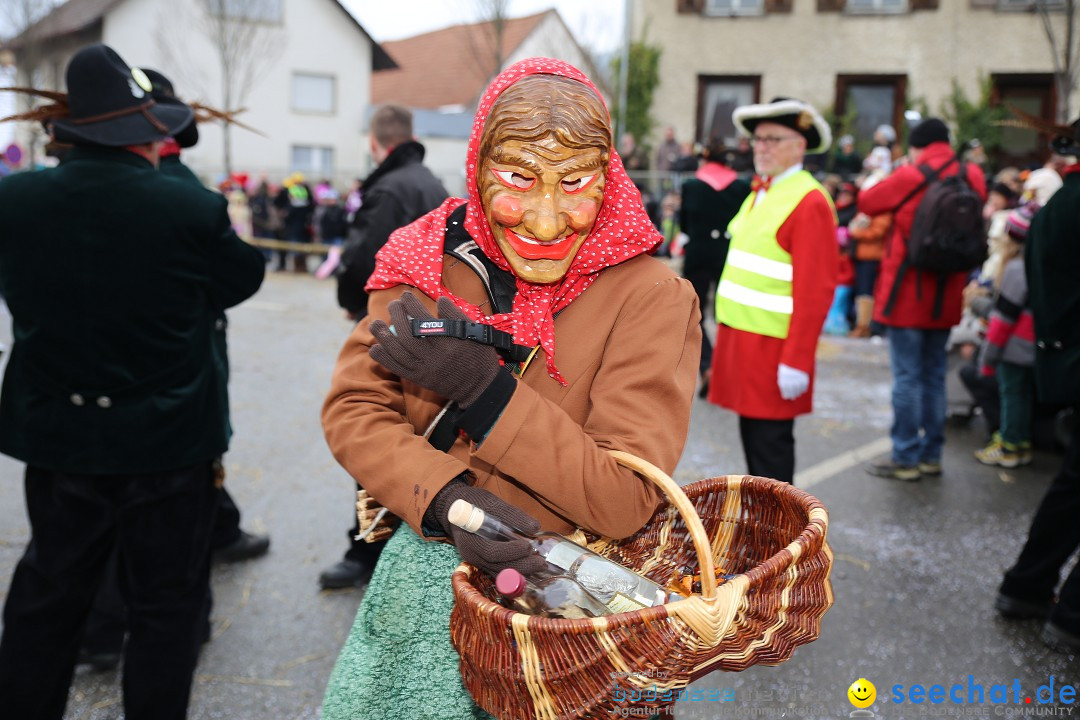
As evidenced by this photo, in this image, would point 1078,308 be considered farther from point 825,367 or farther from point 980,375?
point 825,367

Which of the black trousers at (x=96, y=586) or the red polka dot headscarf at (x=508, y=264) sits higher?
the red polka dot headscarf at (x=508, y=264)

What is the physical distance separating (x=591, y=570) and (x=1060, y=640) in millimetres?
2817

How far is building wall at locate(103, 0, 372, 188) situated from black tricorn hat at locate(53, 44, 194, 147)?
25456mm

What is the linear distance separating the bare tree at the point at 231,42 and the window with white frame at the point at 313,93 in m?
1.26

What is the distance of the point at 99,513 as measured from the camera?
2695mm

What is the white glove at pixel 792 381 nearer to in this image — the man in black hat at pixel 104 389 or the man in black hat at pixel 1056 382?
the man in black hat at pixel 1056 382

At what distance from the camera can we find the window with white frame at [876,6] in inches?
802

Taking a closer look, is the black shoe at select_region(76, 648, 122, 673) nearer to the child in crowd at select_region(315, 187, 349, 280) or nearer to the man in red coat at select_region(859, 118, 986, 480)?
the man in red coat at select_region(859, 118, 986, 480)

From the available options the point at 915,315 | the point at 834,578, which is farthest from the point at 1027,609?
the point at 915,315

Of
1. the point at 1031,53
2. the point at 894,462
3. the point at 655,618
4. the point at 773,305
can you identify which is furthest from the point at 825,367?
the point at 1031,53

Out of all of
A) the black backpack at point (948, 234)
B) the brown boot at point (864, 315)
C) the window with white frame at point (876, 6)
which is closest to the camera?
the black backpack at point (948, 234)

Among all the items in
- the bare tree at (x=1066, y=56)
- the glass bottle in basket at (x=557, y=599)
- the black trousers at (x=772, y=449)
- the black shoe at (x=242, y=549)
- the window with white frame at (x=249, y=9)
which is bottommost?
the black shoe at (x=242, y=549)

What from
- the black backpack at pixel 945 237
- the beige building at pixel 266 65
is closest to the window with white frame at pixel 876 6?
the beige building at pixel 266 65

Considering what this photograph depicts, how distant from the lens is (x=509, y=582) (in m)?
1.56
